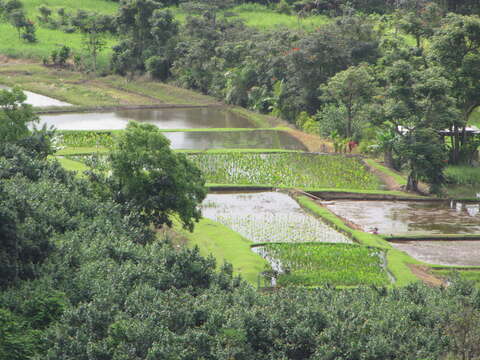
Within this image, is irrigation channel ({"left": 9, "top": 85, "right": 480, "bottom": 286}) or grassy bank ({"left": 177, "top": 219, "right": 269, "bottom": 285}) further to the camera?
irrigation channel ({"left": 9, "top": 85, "right": 480, "bottom": 286})

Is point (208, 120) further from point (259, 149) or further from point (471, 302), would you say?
point (471, 302)

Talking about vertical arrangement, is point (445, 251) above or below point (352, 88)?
below

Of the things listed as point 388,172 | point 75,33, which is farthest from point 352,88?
→ point 75,33

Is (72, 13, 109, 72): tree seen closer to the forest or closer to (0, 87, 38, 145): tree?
the forest

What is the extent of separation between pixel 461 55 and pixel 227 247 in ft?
54.3

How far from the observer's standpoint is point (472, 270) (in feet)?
76.2

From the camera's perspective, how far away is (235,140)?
43.2 m

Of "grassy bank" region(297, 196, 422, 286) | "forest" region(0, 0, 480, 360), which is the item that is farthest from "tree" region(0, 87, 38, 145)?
"grassy bank" region(297, 196, 422, 286)

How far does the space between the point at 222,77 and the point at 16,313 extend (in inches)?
1739

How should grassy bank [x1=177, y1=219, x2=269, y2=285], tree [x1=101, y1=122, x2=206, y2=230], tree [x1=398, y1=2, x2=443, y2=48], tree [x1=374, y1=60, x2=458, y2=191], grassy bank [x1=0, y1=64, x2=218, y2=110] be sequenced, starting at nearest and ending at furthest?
1. grassy bank [x1=177, y1=219, x2=269, y2=285]
2. tree [x1=101, y1=122, x2=206, y2=230]
3. tree [x1=374, y1=60, x2=458, y2=191]
4. tree [x1=398, y1=2, x2=443, y2=48]
5. grassy bank [x1=0, y1=64, x2=218, y2=110]

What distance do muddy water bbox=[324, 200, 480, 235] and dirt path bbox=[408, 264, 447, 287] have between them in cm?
375

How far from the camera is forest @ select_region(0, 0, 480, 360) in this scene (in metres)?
14.4

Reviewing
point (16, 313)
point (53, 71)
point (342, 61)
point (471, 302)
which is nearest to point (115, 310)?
point (16, 313)

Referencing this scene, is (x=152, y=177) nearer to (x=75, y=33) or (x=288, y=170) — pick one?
(x=288, y=170)
